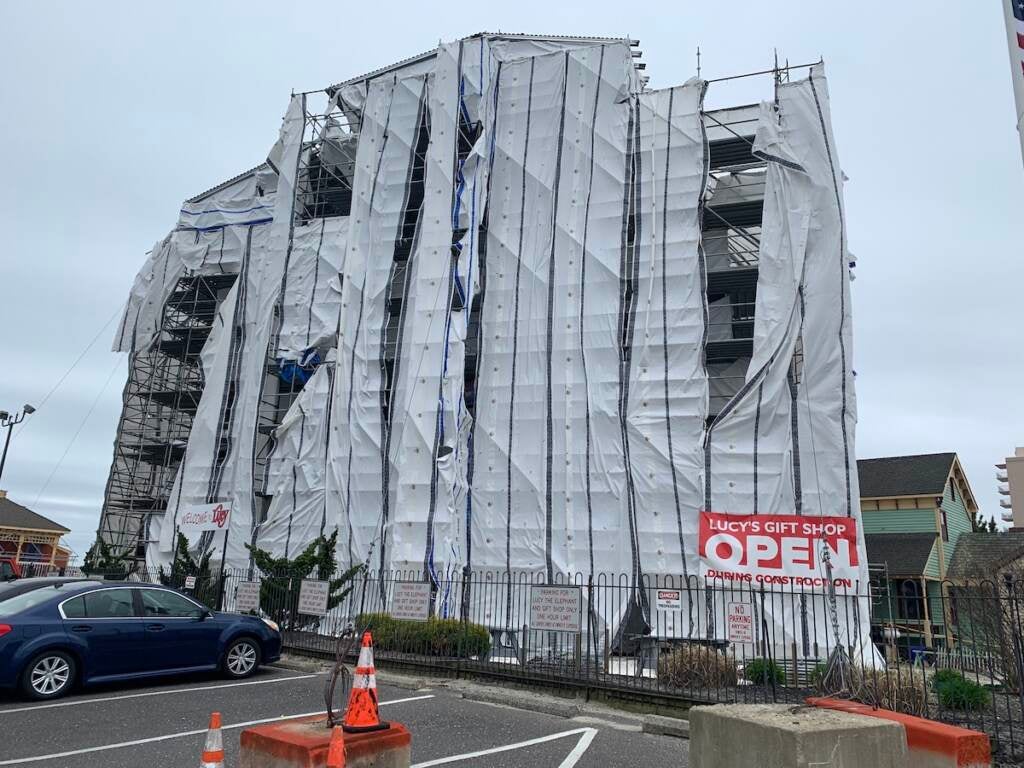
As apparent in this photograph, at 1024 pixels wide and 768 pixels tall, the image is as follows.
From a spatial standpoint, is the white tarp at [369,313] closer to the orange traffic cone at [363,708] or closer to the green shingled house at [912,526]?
the green shingled house at [912,526]

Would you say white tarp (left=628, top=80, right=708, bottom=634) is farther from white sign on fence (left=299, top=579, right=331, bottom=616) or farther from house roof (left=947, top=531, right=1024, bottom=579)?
house roof (left=947, top=531, right=1024, bottom=579)

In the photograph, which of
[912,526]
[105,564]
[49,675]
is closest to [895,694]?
[49,675]

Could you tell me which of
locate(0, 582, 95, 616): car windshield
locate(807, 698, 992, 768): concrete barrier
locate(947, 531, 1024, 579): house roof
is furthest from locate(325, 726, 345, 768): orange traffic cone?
locate(947, 531, 1024, 579): house roof

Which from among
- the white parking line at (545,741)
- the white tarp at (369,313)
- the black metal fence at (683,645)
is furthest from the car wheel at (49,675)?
the white tarp at (369,313)

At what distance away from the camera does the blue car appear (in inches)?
340

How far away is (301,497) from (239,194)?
12753 mm

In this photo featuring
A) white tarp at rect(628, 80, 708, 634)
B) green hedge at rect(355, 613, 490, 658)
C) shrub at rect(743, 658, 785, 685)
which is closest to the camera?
shrub at rect(743, 658, 785, 685)

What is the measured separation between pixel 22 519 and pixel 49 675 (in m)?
30.6

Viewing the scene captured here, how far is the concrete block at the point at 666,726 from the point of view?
27.7 feet

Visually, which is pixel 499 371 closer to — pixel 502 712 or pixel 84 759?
pixel 502 712

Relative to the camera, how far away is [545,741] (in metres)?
7.77

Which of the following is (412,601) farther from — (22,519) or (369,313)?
(22,519)

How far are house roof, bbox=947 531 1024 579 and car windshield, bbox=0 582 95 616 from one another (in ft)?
70.7

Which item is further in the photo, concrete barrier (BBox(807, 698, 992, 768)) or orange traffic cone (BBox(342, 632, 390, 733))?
concrete barrier (BBox(807, 698, 992, 768))
